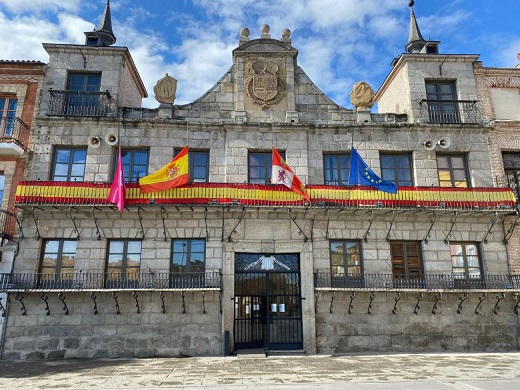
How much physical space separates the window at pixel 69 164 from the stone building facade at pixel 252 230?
7cm

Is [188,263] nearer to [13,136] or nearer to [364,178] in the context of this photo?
[364,178]

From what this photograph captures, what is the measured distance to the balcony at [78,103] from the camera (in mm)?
16250

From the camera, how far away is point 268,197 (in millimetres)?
15133

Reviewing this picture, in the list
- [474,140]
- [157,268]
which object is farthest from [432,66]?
[157,268]

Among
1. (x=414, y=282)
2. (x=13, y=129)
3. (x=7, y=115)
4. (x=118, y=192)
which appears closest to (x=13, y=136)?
(x=13, y=129)

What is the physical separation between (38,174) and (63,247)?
3080mm

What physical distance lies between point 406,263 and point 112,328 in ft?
36.9

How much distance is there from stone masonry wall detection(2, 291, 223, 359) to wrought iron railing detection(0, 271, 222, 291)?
29cm

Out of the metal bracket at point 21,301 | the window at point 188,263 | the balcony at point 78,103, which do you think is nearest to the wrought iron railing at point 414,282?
the window at point 188,263

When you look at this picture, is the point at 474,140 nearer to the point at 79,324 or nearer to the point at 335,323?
the point at 335,323

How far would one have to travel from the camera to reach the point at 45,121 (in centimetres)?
1605

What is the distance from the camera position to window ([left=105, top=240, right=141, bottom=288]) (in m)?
14.7

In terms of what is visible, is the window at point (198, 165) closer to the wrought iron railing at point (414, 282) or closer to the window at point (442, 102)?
the wrought iron railing at point (414, 282)

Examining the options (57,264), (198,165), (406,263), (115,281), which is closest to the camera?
(115,281)
